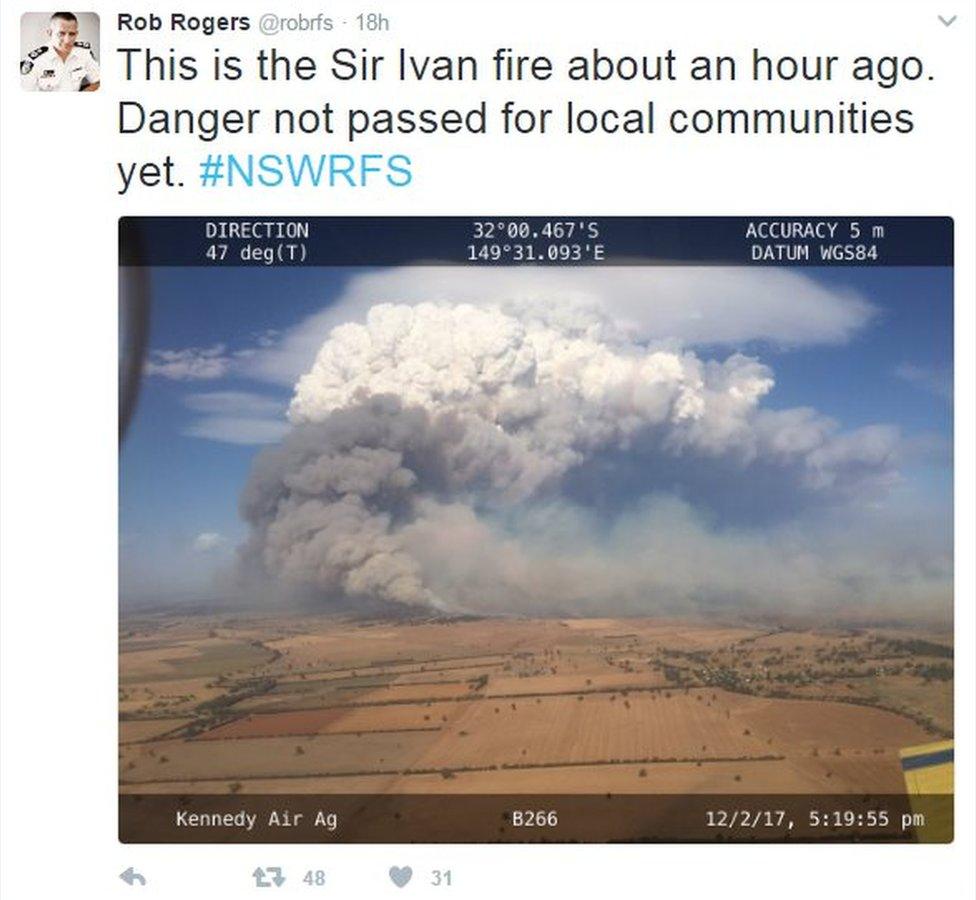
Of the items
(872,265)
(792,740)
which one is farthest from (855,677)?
(872,265)
